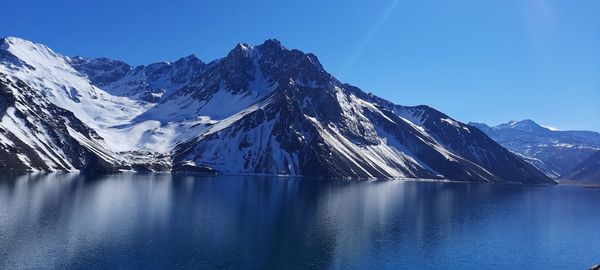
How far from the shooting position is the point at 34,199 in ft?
500

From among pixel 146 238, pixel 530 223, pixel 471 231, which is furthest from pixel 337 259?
pixel 530 223

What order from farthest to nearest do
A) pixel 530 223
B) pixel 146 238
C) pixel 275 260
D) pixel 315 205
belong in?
1. pixel 315 205
2. pixel 530 223
3. pixel 146 238
4. pixel 275 260

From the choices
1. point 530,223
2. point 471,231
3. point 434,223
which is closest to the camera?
point 471,231

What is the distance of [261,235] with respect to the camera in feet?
385

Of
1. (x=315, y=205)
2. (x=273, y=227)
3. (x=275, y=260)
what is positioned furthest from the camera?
(x=315, y=205)

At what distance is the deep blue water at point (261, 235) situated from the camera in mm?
91375

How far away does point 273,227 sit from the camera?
13075cm

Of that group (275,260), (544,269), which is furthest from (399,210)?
(275,260)

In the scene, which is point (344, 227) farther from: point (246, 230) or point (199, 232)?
point (199, 232)

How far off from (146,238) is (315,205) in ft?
284

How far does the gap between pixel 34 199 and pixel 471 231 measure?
5135 inches

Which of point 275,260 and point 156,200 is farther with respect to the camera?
point 156,200

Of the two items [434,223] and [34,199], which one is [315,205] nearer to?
[434,223]

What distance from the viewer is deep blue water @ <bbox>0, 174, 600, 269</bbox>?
300 ft
